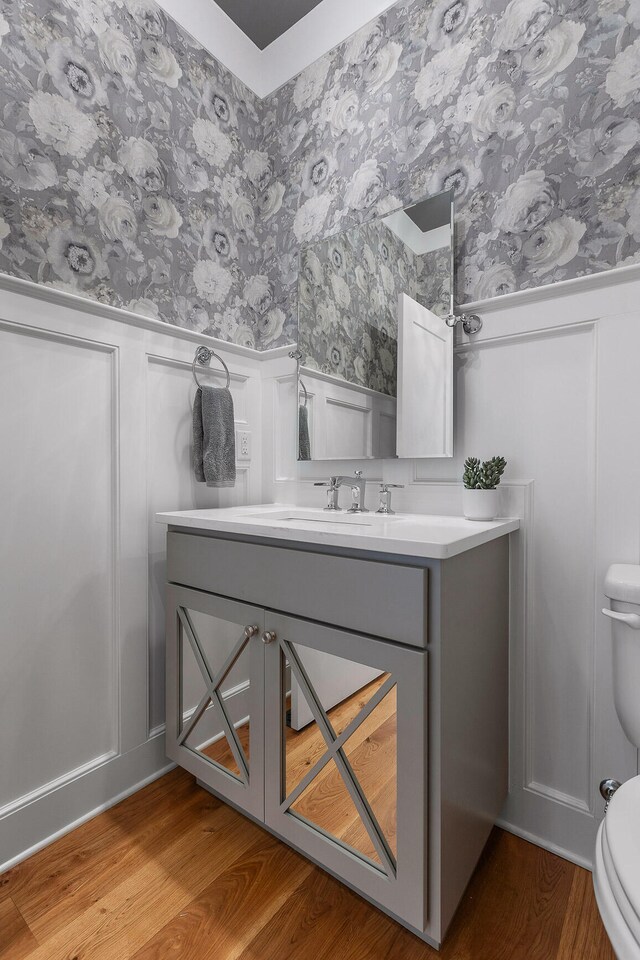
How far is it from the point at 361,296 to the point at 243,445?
0.71 meters

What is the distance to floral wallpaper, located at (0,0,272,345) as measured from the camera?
3.96ft

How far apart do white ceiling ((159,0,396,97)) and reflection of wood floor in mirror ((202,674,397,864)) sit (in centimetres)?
216

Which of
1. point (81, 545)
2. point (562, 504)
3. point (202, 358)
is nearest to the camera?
point (562, 504)

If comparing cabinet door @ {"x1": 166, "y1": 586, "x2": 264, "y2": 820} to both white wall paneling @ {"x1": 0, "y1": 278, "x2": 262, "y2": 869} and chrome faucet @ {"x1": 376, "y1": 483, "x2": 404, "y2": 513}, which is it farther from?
chrome faucet @ {"x1": 376, "y1": 483, "x2": 404, "y2": 513}

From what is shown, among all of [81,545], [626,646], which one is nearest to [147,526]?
[81,545]

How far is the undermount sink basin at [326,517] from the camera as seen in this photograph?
1392 millimetres

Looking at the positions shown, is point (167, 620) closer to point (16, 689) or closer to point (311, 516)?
point (16, 689)

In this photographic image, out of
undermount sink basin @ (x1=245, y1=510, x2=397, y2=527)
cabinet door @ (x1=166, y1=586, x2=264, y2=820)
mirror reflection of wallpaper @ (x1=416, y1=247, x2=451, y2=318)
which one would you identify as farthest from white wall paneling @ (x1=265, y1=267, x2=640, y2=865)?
cabinet door @ (x1=166, y1=586, x2=264, y2=820)

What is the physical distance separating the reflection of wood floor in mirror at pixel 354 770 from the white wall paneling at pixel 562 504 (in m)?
0.52

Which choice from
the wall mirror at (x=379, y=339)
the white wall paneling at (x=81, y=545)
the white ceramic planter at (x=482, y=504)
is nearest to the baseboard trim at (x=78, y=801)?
the white wall paneling at (x=81, y=545)

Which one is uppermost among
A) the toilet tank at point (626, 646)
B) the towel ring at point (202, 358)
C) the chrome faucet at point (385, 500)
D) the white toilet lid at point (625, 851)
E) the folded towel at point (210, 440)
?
the towel ring at point (202, 358)

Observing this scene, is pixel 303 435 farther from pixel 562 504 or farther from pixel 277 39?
pixel 277 39

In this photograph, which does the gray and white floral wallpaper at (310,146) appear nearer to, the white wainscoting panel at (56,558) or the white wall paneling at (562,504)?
the white wall paneling at (562,504)

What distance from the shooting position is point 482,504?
1234mm
